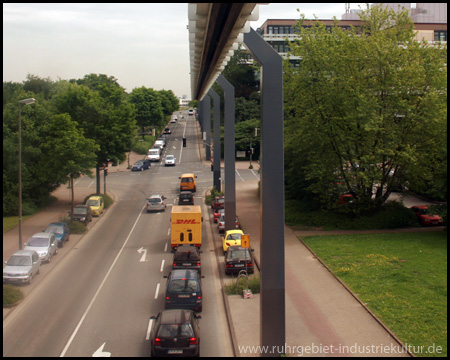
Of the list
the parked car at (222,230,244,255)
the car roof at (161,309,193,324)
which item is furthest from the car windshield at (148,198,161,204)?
the car roof at (161,309,193,324)

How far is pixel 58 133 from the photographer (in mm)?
34969

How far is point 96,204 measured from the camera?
38.7 meters

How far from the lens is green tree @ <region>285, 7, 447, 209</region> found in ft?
97.8

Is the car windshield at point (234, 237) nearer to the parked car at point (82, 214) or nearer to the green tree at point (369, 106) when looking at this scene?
the green tree at point (369, 106)

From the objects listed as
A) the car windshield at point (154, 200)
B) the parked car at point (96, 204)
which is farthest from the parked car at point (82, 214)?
the car windshield at point (154, 200)

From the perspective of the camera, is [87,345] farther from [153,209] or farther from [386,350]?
[153,209]

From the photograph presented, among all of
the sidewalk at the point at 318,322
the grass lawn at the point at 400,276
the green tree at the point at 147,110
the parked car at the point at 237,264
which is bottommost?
the sidewalk at the point at 318,322

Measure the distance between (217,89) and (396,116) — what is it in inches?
2144

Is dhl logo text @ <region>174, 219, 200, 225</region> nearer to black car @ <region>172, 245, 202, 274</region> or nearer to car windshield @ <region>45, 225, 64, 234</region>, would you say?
black car @ <region>172, 245, 202, 274</region>

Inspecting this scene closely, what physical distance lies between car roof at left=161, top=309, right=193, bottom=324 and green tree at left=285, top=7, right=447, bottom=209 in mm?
18353

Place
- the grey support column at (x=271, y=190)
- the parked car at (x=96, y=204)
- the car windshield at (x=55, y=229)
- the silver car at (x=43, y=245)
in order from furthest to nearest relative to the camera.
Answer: the parked car at (x=96, y=204)
the car windshield at (x=55, y=229)
the silver car at (x=43, y=245)
the grey support column at (x=271, y=190)

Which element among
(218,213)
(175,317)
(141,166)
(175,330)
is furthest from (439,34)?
(175,330)

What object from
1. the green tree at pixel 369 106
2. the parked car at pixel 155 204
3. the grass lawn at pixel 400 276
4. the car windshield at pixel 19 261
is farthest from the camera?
the parked car at pixel 155 204

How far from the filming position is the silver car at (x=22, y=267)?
21.0 meters
